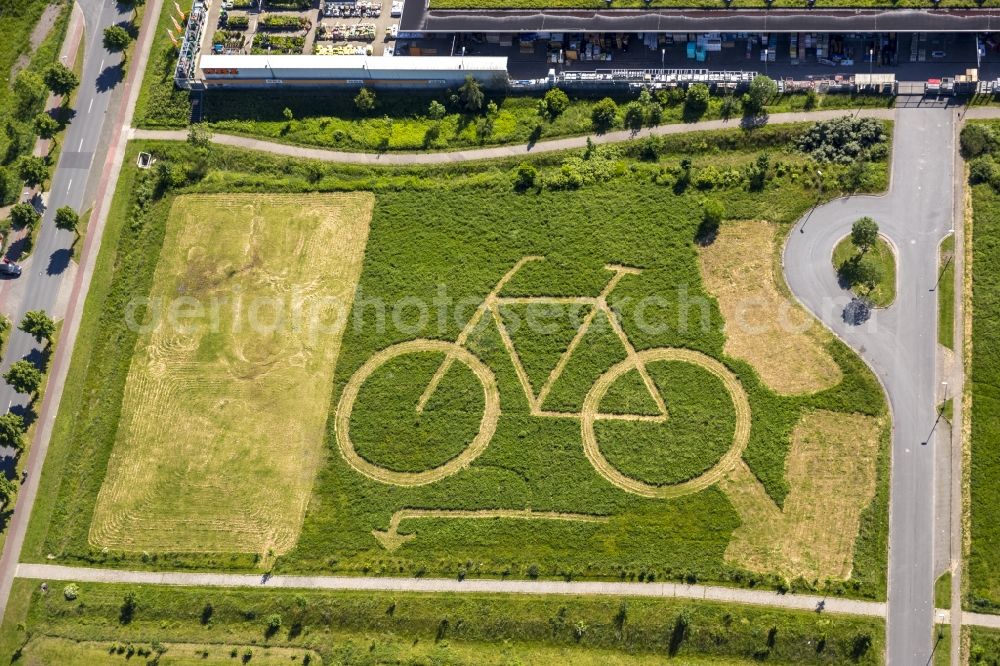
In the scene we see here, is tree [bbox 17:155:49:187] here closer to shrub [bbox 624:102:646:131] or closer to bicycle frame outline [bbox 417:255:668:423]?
bicycle frame outline [bbox 417:255:668:423]

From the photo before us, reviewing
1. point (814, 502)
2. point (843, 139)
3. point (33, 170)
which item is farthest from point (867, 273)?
point (33, 170)

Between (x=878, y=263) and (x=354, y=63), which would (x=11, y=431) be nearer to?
(x=354, y=63)

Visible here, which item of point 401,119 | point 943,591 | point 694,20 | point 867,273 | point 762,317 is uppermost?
point 694,20

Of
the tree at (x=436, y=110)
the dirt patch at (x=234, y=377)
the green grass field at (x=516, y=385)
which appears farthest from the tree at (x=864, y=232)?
the dirt patch at (x=234, y=377)

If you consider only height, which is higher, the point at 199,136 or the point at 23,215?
the point at 199,136

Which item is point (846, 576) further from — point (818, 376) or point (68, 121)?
point (68, 121)

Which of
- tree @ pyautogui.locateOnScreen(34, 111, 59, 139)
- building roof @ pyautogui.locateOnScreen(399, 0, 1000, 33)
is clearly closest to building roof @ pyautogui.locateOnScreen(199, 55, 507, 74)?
building roof @ pyautogui.locateOnScreen(399, 0, 1000, 33)

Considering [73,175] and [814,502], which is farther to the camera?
[73,175]
